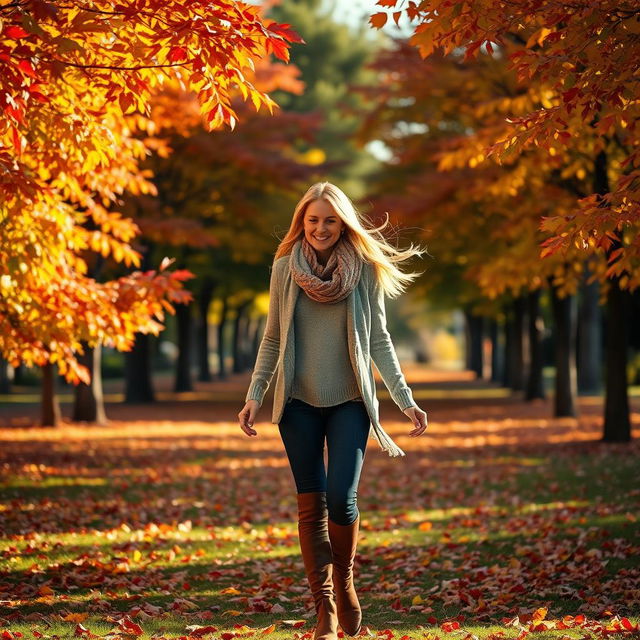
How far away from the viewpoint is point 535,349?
2442 cm

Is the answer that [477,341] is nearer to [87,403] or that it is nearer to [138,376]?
[138,376]

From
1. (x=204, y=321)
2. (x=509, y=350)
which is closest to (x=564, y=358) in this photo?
(x=509, y=350)

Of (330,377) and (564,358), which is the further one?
(564,358)

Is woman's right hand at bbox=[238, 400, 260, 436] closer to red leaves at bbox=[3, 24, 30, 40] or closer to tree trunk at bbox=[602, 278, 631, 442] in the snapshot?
red leaves at bbox=[3, 24, 30, 40]

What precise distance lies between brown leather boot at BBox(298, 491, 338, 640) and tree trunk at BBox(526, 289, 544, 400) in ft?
65.2

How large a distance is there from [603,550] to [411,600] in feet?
6.10

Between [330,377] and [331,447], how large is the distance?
0.33m

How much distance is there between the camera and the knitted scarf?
4598mm

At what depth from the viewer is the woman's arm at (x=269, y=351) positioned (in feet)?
15.8

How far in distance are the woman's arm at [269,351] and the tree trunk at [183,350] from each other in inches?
1007

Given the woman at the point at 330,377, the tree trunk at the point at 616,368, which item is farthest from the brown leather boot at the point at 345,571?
the tree trunk at the point at 616,368

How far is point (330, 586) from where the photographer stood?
4660mm

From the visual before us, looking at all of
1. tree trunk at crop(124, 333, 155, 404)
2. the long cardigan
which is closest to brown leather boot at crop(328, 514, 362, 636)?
the long cardigan

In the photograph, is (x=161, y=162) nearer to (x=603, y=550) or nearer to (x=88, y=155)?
(x=88, y=155)
